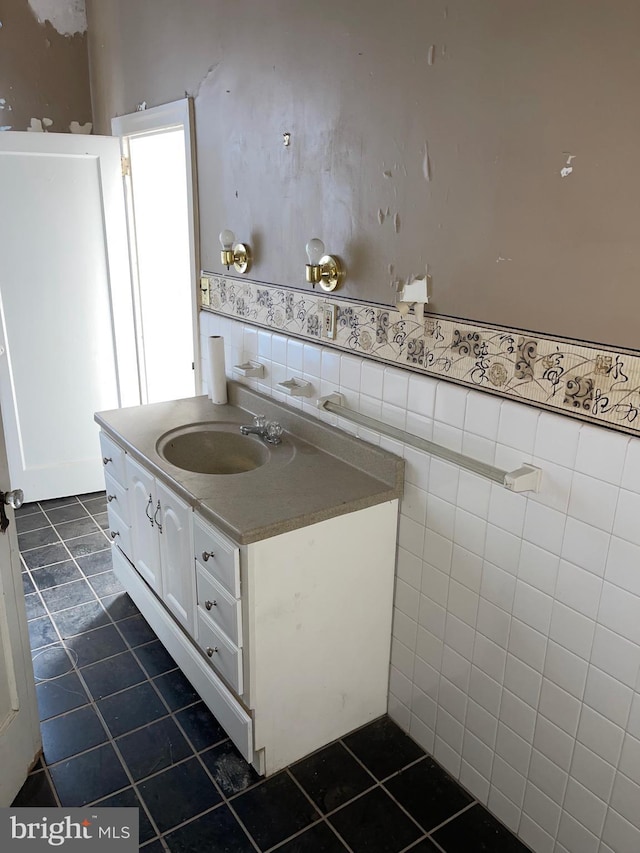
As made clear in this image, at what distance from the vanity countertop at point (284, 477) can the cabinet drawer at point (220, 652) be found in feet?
1.24

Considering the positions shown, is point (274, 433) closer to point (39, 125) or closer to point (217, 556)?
point (217, 556)

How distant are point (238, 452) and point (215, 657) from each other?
74 cm

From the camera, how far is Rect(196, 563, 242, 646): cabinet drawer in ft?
5.91

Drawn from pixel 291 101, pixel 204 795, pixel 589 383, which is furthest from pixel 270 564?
pixel 291 101

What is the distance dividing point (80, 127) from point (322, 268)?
2.15 metres

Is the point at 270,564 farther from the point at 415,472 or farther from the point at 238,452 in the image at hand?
the point at 238,452

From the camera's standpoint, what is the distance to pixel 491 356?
1.59m

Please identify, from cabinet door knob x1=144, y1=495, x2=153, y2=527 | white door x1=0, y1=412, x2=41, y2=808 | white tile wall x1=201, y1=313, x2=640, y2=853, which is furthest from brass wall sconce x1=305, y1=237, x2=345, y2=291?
white door x1=0, y1=412, x2=41, y2=808

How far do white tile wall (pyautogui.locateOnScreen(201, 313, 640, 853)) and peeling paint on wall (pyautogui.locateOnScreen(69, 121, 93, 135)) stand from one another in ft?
7.43

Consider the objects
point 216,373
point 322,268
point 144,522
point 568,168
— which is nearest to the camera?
point 568,168

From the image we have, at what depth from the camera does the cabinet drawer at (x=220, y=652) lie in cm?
186

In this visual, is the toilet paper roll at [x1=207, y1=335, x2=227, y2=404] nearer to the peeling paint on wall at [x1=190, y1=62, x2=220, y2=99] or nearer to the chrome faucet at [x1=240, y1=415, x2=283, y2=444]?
the chrome faucet at [x1=240, y1=415, x2=283, y2=444]

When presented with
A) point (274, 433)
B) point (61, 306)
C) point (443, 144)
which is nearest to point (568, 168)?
point (443, 144)

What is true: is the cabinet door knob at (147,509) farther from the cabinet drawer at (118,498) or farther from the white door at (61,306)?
the white door at (61,306)
